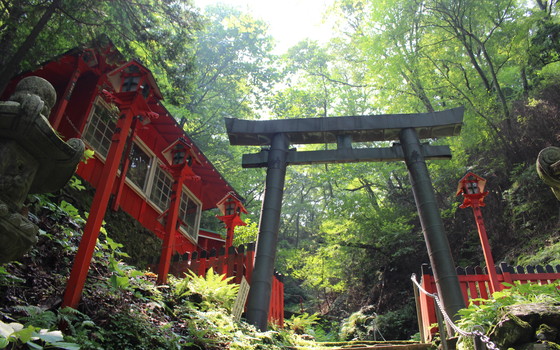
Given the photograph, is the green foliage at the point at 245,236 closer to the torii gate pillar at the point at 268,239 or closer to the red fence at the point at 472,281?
the torii gate pillar at the point at 268,239

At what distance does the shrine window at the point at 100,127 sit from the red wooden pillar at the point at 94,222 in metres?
5.20

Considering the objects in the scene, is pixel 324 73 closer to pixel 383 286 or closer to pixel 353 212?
pixel 353 212

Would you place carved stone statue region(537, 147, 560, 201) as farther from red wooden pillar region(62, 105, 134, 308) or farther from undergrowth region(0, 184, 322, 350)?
red wooden pillar region(62, 105, 134, 308)

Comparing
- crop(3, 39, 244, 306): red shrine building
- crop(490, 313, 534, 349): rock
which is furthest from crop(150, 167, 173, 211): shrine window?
crop(490, 313, 534, 349): rock

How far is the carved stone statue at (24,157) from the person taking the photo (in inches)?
108

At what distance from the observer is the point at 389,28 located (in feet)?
52.2

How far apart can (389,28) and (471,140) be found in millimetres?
5954

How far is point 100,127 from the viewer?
396 inches

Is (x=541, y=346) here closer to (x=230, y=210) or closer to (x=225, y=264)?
(x=225, y=264)

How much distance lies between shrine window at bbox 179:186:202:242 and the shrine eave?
5811 mm

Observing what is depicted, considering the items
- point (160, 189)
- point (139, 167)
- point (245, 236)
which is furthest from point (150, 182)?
point (245, 236)

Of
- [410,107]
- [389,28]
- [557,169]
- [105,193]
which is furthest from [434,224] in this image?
[389,28]

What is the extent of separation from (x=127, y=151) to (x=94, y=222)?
20.6ft

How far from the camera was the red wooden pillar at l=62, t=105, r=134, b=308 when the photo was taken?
3785 millimetres
